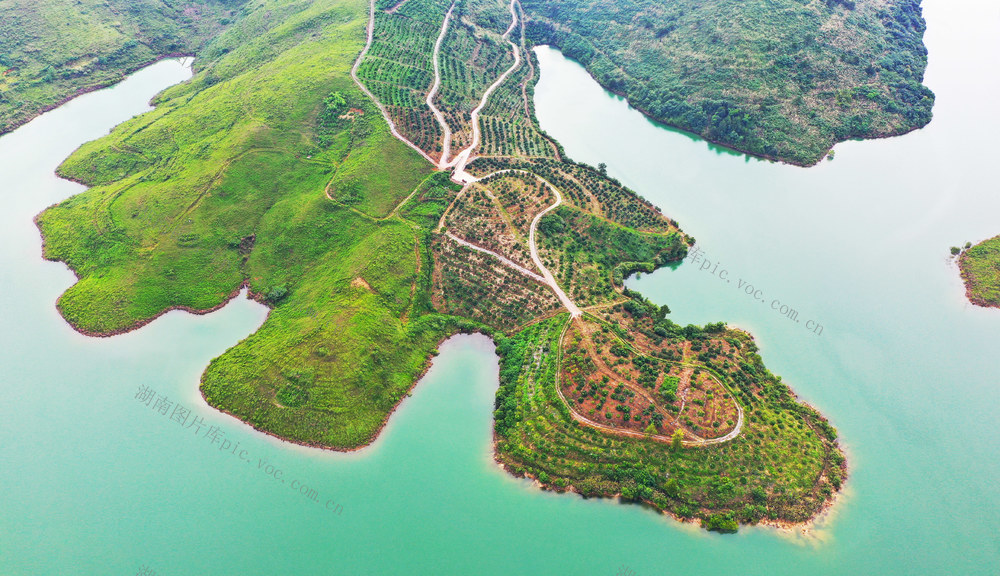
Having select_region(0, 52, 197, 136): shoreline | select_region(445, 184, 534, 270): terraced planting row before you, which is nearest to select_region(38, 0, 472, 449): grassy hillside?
select_region(445, 184, 534, 270): terraced planting row

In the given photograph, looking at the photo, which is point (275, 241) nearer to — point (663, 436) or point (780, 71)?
point (663, 436)

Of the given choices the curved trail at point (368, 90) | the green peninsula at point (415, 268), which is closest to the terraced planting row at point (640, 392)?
the green peninsula at point (415, 268)

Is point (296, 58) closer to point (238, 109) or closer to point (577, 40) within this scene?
point (238, 109)

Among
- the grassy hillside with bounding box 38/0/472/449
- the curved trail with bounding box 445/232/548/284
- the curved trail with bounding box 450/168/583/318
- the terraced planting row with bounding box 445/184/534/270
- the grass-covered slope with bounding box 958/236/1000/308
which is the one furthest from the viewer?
the terraced planting row with bounding box 445/184/534/270

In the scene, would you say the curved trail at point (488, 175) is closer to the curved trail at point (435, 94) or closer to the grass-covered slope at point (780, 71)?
the curved trail at point (435, 94)

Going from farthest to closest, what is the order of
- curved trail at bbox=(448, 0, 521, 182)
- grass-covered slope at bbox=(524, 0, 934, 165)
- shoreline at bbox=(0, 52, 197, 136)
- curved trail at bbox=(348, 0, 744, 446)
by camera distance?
shoreline at bbox=(0, 52, 197, 136) → grass-covered slope at bbox=(524, 0, 934, 165) → curved trail at bbox=(448, 0, 521, 182) → curved trail at bbox=(348, 0, 744, 446)

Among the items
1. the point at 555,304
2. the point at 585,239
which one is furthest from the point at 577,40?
the point at 555,304

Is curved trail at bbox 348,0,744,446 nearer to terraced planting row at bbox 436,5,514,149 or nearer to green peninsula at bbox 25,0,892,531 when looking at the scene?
green peninsula at bbox 25,0,892,531
